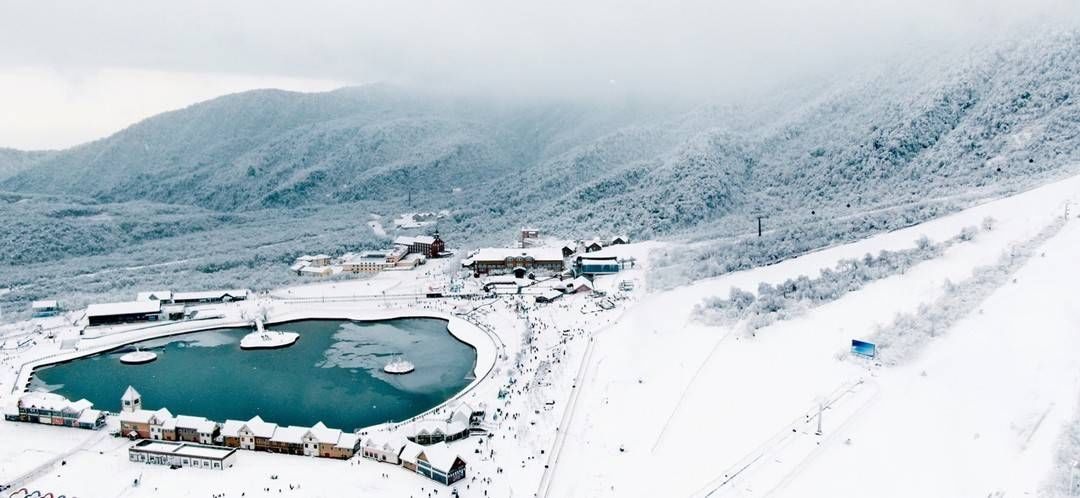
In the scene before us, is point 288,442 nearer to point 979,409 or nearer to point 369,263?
point 979,409

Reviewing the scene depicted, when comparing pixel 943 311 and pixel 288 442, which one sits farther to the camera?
pixel 943 311

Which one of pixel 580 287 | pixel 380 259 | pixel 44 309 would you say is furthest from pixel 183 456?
pixel 380 259

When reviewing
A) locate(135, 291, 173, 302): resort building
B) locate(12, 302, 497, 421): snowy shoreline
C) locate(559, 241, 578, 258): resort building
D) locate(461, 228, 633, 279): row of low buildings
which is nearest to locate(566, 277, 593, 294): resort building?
locate(461, 228, 633, 279): row of low buildings

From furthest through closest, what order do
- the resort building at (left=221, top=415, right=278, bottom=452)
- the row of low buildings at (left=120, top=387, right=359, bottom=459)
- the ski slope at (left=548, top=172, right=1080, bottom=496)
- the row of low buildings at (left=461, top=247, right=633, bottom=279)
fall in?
the row of low buildings at (left=461, top=247, right=633, bottom=279) → the resort building at (left=221, top=415, right=278, bottom=452) → the row of low buildings at (left=120, top=387, right=359, bottom=459) → the ski slope at (left=548, top=172, right=1080, bottom=496)

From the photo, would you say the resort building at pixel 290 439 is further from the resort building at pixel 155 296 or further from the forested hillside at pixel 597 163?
the resort building at pixel 155 296

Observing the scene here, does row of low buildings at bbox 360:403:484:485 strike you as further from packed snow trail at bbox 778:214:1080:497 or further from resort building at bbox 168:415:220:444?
packed snow trail at bbox 778:214:1080:497

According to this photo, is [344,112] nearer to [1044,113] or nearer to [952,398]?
[1044,113]

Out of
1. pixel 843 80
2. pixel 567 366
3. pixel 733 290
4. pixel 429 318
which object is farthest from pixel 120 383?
pixel 843 80

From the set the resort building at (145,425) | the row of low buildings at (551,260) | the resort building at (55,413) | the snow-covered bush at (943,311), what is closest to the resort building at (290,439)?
the resort building at (145,425)

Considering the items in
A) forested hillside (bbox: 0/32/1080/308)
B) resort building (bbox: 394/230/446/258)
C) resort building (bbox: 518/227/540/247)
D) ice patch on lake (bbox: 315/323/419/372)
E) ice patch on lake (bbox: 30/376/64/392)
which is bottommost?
ice patch on lake (bbox: 30/376/64/392)
